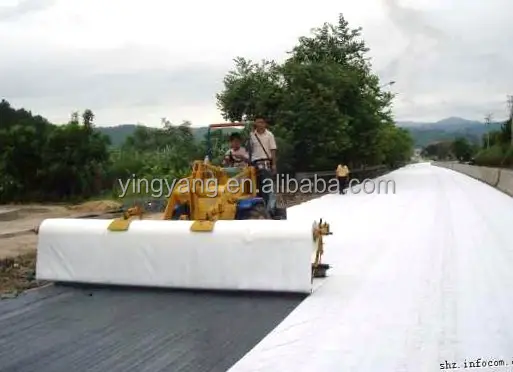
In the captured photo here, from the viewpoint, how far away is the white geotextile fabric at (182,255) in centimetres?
773

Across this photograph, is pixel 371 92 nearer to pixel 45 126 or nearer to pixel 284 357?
pixel 45 126

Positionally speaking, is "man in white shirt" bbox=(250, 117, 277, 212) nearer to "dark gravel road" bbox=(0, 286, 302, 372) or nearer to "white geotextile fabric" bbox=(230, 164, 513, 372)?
"white geotextile fabric" bbox=(230, 164, 513, 372)

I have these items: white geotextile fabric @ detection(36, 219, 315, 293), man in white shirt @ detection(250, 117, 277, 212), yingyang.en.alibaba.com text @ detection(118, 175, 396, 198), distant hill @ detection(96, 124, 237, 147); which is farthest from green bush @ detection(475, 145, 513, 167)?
white geotextile fabric @ detection(36, 219, 315, 293)

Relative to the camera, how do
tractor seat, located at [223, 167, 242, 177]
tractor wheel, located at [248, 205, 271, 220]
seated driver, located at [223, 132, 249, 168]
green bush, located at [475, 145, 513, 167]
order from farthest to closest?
1. green bush, located at [475, 145, 513, 167]
2. seated driver, located at [223, 132, 249, 168]
3. tractor seat, located at [223, 167, 242, 177]
4. tractor wheel, located at [248, 205, 271, 220]

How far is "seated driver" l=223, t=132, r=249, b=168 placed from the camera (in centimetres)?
1073

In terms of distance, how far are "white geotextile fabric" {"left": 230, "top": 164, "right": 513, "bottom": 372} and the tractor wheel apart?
123 cm

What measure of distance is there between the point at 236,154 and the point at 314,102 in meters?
20.2

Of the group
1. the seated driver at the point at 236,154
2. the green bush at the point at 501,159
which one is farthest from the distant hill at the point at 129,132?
the green bush at the point at 501,159

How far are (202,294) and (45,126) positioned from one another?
23.4m

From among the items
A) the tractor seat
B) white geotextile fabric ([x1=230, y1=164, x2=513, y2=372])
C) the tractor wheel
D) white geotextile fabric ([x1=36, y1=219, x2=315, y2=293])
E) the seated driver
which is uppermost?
the seated driver

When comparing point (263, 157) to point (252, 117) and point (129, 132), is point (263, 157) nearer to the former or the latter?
point (252, 117)

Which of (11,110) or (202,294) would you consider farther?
(11,110)

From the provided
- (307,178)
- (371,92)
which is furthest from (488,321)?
(371,92)

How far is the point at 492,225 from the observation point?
49.7ft
